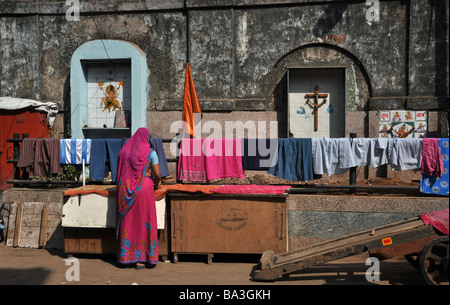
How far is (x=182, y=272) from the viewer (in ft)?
22.4

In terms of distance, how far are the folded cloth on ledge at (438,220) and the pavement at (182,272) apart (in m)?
0.92

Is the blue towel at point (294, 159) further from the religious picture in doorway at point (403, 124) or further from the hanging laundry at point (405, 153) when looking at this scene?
the religious picture in doorway at point (403, 124)

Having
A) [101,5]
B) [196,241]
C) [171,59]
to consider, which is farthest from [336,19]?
[196,241]

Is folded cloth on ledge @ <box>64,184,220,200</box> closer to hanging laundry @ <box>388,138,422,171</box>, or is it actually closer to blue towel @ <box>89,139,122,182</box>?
blue towel @ <box>89,139,122,182</box>

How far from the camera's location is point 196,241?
7246 mm

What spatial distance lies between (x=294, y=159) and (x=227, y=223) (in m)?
1.81

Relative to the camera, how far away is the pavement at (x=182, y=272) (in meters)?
6.27

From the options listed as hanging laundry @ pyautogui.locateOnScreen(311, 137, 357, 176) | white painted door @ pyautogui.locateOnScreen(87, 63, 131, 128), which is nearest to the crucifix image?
hanging laundry @ pyautogui.locateOnScreen(311, 137, 357, 176)

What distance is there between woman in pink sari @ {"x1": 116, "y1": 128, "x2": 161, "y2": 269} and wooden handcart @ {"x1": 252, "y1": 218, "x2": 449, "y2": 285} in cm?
192

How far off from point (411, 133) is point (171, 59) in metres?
6.57

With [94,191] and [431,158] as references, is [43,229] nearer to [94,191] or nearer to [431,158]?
[94,191]

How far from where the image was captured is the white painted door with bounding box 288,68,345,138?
11691 millimetres

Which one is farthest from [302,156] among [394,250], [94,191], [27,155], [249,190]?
[27,155]

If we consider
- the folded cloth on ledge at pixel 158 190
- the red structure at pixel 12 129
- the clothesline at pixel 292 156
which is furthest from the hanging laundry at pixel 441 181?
the red structure at pixel 12 129
